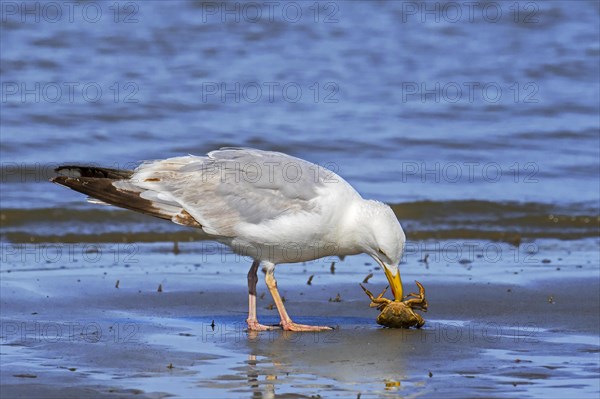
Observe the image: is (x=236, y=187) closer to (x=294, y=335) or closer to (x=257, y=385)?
(x=294, y=335)

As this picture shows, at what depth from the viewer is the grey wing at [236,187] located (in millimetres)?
7621

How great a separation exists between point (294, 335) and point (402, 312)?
738 millimetres

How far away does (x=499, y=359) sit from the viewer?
6676 millimetres

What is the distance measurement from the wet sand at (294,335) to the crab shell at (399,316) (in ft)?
0.22

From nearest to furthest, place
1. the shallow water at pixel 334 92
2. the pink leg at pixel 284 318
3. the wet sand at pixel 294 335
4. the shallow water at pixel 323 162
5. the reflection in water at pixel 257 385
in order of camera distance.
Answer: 1. the reflection in water at pixel 257 385
2. the wet sand at pixel 294 335
3. the shallow water at pixel 323 162
4. the pink leg at pixel 284 318
5. the shallow water at pixel 334 92

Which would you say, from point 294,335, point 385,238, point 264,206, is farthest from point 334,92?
point 294,335

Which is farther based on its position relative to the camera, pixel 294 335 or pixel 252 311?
pixel 252 311

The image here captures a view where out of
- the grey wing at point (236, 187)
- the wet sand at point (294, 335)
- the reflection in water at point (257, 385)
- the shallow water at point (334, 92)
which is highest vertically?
the shallow water at point (334, 92)

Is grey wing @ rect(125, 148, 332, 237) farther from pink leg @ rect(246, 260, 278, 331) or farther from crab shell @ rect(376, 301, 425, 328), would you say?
crab shell @ rect(376, 301, 425, 328)

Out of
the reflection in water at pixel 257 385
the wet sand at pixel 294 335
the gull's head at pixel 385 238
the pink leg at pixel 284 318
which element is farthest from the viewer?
the pink leg at pixel 284 318

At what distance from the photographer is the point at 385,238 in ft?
24.6

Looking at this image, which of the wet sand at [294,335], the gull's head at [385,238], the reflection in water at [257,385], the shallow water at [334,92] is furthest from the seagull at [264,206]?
the shallow water at [334,92]

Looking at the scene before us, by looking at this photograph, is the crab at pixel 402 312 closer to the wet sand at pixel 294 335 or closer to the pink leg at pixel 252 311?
the wet sand at pixel 294 335

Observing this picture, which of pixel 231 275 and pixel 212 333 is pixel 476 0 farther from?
pixel 212 333
